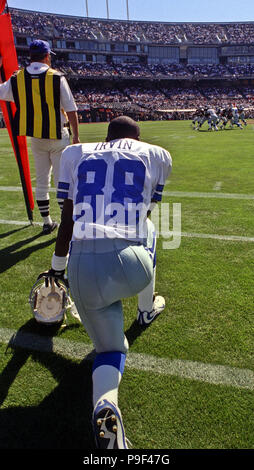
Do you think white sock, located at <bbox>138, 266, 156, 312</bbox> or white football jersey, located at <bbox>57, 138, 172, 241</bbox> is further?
white sock, located at <bbox>138, 266, 156, 312</bbox>

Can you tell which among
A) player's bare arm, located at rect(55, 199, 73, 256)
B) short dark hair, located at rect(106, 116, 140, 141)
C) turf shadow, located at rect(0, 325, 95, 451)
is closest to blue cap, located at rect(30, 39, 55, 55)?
short dark hair, located at rect(106, 116, 140, 141)

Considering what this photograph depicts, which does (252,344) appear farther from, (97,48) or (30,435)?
(97,48)

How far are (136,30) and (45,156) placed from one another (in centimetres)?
6194

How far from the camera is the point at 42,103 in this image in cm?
389

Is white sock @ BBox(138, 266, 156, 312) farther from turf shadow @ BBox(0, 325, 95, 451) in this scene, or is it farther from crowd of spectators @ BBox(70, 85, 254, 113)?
crowd of spectators @ BBox(70, 85, 254, 113)

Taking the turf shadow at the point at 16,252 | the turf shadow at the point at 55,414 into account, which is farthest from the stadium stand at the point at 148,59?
the turf shadow at the point at 55,414

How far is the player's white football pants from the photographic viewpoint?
1627 mm

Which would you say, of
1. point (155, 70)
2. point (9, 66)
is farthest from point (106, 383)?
point (155, 70)

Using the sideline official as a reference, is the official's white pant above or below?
below

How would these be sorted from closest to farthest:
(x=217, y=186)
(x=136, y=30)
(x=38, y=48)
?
(x=38, y=48) < (x=217, y=186) < (x=136, y=30)

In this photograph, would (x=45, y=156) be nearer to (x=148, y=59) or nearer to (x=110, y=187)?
(x=110, y=187)

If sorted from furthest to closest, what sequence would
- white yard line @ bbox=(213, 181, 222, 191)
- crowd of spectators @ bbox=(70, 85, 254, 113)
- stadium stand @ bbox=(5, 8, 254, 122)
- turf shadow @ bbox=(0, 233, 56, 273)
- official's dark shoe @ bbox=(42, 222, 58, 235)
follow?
1. stadium stand @ bbox=(5, 8, 254, 122)
2. crowd of spectators @ bbox=(70, 85, 254, 113)
3. white yard line @ bbox=(213, 181, 222, 191)
4. official's dark shoe @ bbox=(42, 222, 58, 235)
5. turf shadow @ bbox=(0, 233, 56, 273)

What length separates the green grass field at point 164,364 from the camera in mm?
1766

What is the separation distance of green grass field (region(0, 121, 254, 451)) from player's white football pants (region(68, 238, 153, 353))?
46cm
